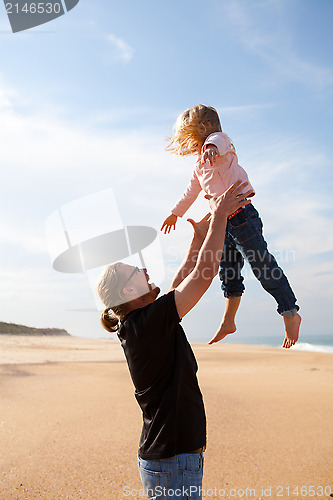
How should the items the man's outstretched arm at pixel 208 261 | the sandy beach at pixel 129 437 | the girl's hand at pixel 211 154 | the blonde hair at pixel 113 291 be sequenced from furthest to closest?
the sandy beach at pixel 129 437 < the girl's hand at pixel 211 154 < the blonde hair at pixel 113 291 < the man's outstretched arm at pixel 208 261

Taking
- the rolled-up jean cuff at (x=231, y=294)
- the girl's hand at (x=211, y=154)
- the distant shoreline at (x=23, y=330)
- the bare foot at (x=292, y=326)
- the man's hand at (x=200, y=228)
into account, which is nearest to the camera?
the girl's hand at (x=211, y=154)

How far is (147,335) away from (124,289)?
306mm

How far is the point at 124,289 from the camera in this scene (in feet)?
8.28

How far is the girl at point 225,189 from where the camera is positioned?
2713 mm

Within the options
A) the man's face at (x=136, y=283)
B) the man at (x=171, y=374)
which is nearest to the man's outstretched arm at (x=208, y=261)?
the man at (x=171, y=374)

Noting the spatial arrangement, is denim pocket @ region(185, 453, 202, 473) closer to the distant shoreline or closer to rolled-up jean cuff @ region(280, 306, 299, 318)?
rolled-up jean cuff @ region(280, 306, 299, 318)

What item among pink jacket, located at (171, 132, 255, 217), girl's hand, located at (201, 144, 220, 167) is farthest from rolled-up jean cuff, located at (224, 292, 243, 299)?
girl's hand, located at (201, 144, 220, 167)

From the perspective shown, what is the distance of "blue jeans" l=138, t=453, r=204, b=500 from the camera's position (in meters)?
2.32

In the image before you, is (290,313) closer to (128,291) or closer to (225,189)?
(225,189)

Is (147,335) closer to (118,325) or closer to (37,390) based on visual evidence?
(118,325)

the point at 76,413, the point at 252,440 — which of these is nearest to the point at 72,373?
the point at 76,413

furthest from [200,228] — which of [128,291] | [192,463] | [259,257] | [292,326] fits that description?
[192,463]

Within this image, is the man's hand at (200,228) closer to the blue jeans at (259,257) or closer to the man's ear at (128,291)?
the blue jeans at (259,257)

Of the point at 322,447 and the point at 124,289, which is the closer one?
the point at 124,289
